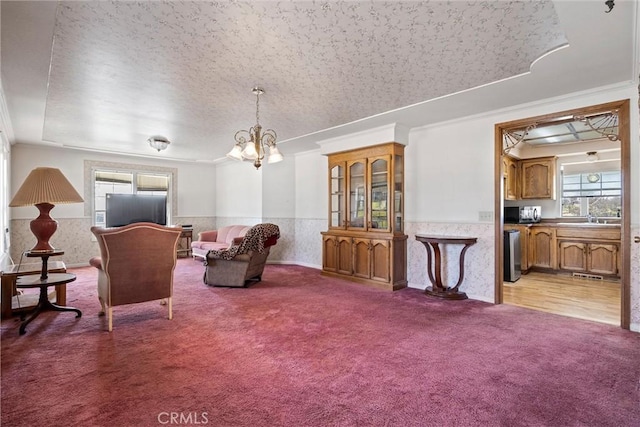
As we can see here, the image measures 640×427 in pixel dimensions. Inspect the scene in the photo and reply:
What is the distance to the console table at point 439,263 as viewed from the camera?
4.01m

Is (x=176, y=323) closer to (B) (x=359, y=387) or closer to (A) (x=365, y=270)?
(B) (x=359, y=387)

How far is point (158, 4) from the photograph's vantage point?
2031 mm

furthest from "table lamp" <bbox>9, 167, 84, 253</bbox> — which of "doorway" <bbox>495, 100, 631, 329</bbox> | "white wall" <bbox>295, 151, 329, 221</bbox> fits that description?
"doorway" <bbox>495, 100, 631, 329</bbox>

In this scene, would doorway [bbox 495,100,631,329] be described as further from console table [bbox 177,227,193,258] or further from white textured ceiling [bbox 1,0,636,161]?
console table [bbox 177,227,193,258]

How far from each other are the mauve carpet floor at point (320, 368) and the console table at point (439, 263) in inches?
17.7

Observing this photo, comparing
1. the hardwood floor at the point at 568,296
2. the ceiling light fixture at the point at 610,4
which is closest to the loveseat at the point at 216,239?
the hardwood floor at the point at 568,296

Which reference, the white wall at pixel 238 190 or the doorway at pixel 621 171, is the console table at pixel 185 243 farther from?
the doorway at pixel 621 171

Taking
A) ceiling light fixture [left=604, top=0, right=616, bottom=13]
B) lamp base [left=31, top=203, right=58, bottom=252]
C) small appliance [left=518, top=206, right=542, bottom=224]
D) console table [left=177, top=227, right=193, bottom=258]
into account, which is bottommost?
console table [left=177, top=227, right=193, bottom=258]

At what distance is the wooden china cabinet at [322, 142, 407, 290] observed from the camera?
4.69m

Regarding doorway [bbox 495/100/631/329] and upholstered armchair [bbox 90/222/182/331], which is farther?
doorway [bbox 495/100/631/329]

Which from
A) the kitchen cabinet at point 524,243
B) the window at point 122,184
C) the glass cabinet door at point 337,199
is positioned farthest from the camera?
the window at point 122,184

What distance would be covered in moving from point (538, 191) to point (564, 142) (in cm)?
100

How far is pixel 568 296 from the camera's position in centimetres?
427

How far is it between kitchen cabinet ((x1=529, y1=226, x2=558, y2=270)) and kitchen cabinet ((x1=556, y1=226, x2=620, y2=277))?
0.30 feet
